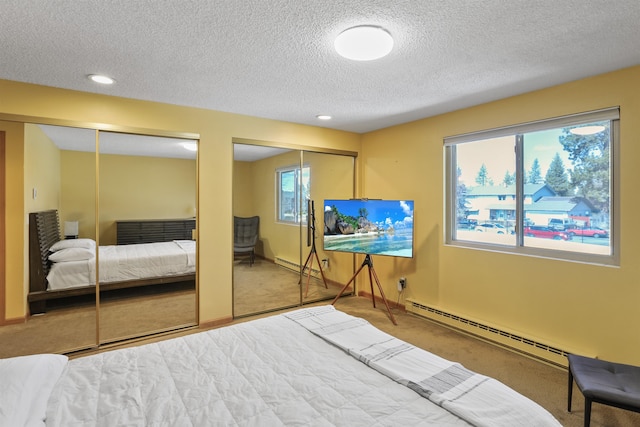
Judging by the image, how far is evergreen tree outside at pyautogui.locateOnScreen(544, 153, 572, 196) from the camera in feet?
9.33

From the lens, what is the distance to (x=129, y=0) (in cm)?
→ 165

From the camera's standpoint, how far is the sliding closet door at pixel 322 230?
442cm

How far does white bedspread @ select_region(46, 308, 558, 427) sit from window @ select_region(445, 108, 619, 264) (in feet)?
7.09

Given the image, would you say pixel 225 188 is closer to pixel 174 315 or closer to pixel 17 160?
pixel 174 315

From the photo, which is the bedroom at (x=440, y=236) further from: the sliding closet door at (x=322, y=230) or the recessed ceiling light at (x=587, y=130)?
the sliding closet door at (x=322, y=230)

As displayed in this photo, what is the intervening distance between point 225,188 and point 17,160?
1819 millimetres

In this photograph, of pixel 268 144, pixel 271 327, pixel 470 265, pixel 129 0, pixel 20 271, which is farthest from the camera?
pixel 268 144

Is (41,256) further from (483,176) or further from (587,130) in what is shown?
(587,130)

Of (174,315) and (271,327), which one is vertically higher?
(271,327)

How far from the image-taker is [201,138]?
3.58m

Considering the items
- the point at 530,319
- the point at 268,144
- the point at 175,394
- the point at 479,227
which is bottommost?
the point at 530,319

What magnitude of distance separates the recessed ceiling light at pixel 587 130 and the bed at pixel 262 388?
240 centimetres

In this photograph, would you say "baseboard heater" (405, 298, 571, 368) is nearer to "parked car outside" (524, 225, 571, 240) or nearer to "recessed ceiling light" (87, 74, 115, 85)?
"parked car outside" (524, 225, 571, 240)

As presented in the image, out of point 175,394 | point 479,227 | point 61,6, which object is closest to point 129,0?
point 61,6
